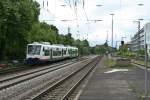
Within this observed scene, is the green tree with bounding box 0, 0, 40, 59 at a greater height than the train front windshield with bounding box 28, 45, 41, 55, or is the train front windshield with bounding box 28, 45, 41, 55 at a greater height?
the green tree with bounding box 0, 0, 40, 59

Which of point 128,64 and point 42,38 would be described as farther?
point 42,38

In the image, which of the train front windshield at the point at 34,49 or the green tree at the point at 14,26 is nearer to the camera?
the green tree at the point at 14,26

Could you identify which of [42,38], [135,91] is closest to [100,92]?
[135,91]

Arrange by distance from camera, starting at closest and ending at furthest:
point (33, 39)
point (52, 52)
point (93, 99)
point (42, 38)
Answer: point (93, 99)
point (52, 52)
point (33, 39)
point (42, 38)

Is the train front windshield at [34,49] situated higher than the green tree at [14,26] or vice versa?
the green tree at [14,26]

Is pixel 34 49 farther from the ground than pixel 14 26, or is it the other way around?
pixel 14 26

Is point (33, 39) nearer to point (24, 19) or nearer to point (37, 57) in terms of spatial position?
point (24, 19)

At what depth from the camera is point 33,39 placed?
75.4 m

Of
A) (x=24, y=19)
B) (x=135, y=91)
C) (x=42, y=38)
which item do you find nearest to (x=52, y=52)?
(x=24, y=19)

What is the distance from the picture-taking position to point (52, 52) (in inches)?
2461

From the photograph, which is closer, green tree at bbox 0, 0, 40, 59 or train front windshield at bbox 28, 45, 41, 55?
green tree at bbox 0, 0, 40, 59

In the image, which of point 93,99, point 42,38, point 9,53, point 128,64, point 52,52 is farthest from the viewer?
point 42,38

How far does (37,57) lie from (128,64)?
11.5 meters

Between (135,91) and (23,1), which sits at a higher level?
(23,1)
